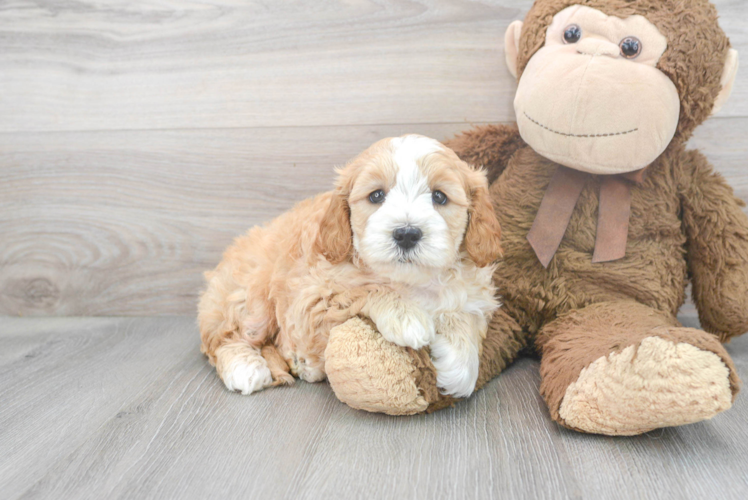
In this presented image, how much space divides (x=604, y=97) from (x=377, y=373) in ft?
2.44

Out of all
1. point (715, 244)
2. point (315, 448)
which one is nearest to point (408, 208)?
point (315, 448)

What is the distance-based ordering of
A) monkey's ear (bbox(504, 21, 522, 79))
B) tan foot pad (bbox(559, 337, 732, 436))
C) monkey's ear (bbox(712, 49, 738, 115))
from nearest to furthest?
tan foot pad (bbox(559, 337, 732, 436)) → monkey's ear (bbox(712, 49, 738, 115)) → monkey's ear (bbox(504, 21, 522, 79))

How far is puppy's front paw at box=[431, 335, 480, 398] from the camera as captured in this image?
111 cm

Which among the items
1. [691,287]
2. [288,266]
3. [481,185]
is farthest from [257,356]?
[691,287]

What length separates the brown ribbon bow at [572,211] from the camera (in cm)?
129

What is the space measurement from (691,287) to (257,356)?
113cm

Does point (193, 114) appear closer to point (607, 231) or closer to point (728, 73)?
point (607, 231)

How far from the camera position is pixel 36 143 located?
6.09ft

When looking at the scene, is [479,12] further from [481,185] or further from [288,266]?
[288,266]

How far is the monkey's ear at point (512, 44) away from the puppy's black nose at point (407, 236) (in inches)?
28.0

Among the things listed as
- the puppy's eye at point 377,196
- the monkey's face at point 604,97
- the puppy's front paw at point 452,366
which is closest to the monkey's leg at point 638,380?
the puppy's front paw at point 452,366

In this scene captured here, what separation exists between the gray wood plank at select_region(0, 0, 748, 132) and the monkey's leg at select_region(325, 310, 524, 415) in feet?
2.76

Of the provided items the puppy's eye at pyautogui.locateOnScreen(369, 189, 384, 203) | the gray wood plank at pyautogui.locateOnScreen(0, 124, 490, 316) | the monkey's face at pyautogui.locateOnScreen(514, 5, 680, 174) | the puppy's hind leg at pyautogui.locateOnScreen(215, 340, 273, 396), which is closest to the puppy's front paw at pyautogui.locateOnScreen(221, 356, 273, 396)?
the puppy's hind leg at pyautogui.locateOnScreen(215, 340, 273, 396)

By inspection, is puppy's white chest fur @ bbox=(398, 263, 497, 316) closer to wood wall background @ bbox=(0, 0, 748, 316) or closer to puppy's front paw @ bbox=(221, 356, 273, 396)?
puppy's front paw @ bbox=(221, 356, 273, 396)
